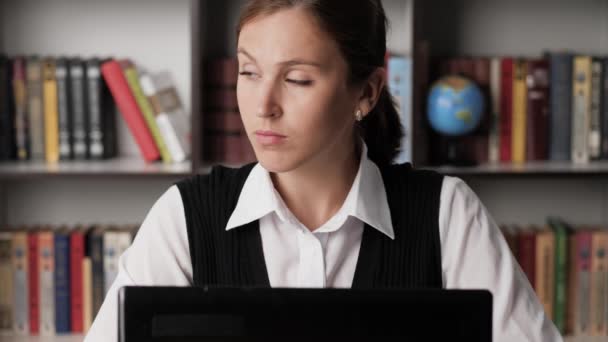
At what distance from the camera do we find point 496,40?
2652 millimetres

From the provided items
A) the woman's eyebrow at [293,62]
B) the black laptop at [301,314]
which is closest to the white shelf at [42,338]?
the woman's eyebrow at [293,62]

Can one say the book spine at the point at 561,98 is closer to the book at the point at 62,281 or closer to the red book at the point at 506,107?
the red book at the point at 506,107

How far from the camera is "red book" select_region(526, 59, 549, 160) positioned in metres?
2.46

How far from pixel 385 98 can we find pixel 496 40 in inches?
52.5

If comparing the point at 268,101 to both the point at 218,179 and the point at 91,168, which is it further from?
the point at 91,168

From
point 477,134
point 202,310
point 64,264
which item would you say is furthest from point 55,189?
point 202,310

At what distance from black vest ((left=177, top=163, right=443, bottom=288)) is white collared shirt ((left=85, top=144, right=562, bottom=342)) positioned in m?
0.01

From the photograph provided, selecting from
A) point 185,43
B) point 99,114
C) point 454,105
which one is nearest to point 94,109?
point 99,114

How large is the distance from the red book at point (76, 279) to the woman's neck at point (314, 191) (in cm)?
128

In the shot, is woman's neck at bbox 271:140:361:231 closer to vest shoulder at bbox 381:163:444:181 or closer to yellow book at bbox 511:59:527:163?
vest shoulder at bbox 381:163:444:181

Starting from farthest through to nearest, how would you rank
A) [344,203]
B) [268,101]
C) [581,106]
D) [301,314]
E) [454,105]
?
1. [581,106]
2. [454,105]
3. [344,203]
4. [268,101]
5. [301,314]

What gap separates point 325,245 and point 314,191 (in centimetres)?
9

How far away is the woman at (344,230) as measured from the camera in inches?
48.9

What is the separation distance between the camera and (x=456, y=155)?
2.46m
